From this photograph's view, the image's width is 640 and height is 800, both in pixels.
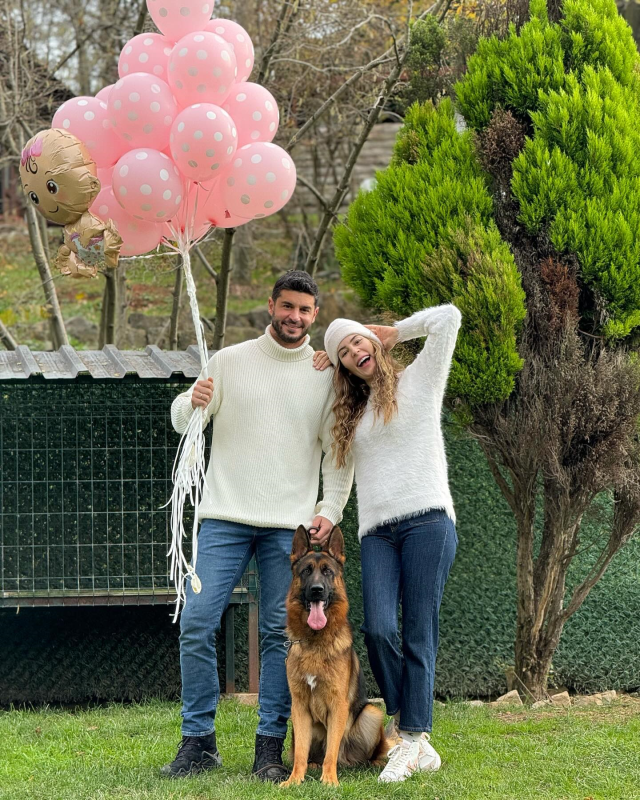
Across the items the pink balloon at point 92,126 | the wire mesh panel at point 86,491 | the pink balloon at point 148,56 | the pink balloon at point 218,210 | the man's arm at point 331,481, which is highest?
the pink balloon at point 148,56

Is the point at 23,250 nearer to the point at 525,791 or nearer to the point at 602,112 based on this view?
the point at 602,112

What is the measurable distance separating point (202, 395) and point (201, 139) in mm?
1139

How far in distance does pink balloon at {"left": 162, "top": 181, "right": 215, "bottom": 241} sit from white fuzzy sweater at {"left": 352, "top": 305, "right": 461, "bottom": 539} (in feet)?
4.11

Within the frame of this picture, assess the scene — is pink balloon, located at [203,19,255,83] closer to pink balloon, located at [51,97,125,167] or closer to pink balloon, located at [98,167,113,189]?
pink balloon, located at [51,97,125,167]

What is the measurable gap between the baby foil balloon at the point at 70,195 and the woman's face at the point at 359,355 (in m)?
1.16

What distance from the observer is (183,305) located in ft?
36.8

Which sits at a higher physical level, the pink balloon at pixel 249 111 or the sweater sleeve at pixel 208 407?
the pink balloon at pixel 249 111

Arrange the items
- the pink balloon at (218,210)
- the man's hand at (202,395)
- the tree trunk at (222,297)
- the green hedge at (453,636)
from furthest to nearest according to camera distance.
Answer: the tree trunk at (222,297), the green hedge at (453,636), the pink balloon at (218,210), the man's hand at (202,395)

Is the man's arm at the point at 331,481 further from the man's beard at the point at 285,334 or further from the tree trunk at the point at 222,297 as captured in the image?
the tree trunk at the point at 222,297

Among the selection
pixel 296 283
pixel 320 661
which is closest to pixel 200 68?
pixel 296 283

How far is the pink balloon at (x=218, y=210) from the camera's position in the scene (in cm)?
473

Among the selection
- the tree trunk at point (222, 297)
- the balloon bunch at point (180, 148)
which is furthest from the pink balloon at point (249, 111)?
the tree trunk at point (222, 297)

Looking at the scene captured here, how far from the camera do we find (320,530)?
430cm

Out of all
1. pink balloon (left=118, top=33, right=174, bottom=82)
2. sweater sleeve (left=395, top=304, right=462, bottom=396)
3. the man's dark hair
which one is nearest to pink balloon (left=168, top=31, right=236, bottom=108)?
pink balloon (left=118, top=33, right=174, bottom=82)
